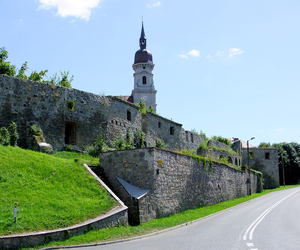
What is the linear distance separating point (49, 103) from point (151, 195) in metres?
9.63

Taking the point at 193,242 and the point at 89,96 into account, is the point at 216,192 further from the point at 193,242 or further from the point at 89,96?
the point at 193,242

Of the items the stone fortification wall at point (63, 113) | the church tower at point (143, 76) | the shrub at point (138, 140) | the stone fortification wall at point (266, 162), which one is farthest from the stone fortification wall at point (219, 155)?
the church tower at point (143, 76)

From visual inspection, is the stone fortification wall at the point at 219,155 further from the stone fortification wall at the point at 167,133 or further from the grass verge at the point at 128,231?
the grass verge at the point at 128,231

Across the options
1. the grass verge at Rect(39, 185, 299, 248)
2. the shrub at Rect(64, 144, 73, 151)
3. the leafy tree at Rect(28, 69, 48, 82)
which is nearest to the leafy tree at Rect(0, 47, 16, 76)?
the leafy tree at Rect(28, 69, 48, 82)

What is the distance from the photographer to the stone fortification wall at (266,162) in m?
51.7

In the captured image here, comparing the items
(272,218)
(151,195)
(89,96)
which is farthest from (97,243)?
(89,96)

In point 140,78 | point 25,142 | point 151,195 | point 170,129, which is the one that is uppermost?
point 140,78

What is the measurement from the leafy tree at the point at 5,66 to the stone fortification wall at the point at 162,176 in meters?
13.9

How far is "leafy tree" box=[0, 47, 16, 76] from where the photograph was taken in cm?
2443

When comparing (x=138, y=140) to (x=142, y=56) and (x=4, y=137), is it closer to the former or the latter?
(x=4, y=137)

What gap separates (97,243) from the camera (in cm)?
950

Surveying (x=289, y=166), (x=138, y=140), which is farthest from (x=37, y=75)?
(x=289, y=166)

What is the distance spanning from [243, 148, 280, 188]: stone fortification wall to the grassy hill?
43.0 metres

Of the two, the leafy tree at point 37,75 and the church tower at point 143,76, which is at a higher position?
the church tower at point 143,76
